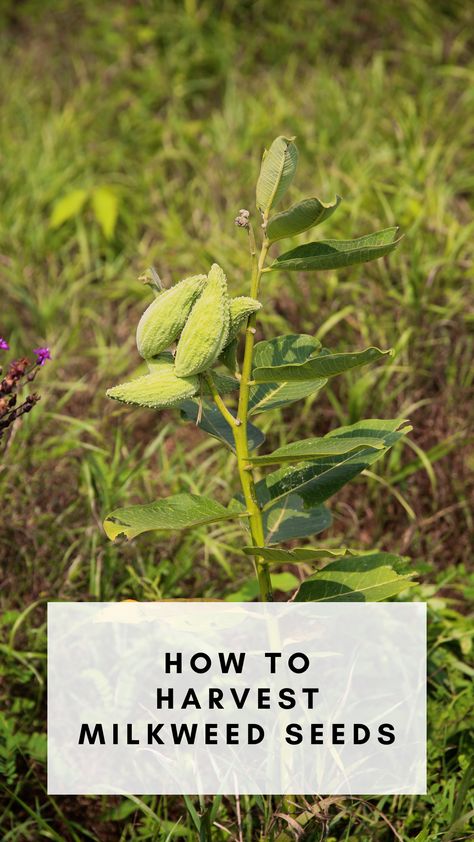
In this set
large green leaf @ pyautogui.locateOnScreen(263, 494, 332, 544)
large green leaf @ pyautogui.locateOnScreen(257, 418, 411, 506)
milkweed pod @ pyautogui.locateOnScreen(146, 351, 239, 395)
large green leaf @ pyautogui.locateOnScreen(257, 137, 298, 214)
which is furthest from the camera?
large green leaf @ pyautogui.locateOnScreen(263, 494, 332, 544)

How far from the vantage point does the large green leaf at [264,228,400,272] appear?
1.37 metres

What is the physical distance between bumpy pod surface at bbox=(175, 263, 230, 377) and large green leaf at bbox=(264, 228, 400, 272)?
0.32 ft

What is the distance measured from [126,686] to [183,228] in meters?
2.05

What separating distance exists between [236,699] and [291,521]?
0.34 meters

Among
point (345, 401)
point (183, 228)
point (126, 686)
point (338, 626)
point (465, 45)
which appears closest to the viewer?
point (338, 626)

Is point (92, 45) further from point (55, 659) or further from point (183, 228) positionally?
point (55, 659)

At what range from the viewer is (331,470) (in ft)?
5.03

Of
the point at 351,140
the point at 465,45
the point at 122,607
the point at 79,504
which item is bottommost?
the point at 79,504

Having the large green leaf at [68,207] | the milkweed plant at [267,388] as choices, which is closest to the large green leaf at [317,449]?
the milkweed plant at [267,388]

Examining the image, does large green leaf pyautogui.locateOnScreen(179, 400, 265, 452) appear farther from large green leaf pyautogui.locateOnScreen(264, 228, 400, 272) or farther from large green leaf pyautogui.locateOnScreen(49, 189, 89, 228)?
large green leaf pyautogui.locateOnScreen(49, 189, 89, 228)

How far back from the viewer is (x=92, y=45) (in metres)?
5.04

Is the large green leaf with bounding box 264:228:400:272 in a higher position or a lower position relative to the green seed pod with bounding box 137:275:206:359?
higher

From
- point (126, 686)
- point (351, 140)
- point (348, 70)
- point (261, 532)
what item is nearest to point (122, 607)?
point (261, 532)

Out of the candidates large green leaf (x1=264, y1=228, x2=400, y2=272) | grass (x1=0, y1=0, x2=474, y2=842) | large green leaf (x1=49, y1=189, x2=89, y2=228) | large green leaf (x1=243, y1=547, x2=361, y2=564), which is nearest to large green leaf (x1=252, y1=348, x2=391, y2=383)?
large green leaf (x1=264, y1=228, x2=400, y2=272)
